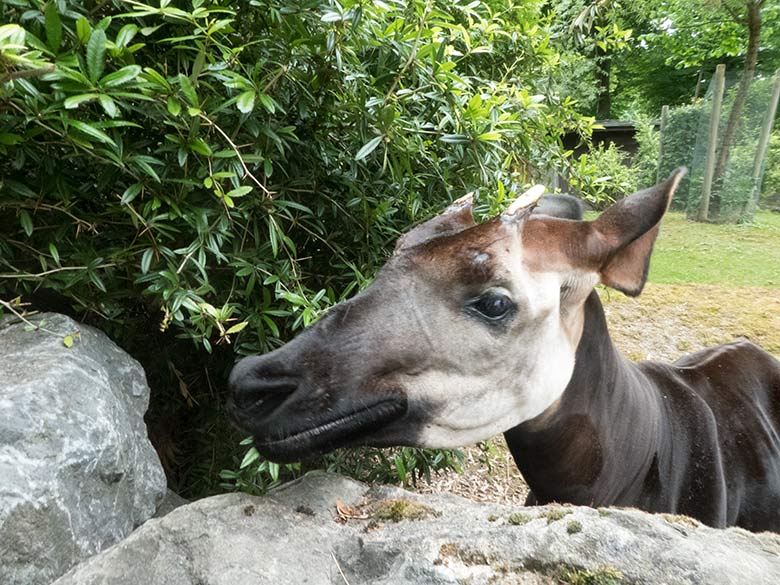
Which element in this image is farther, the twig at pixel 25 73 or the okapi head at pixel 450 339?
the okapi head at pixel 450 339

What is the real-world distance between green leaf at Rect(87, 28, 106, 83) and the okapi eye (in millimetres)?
1147

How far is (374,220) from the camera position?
2363 millimetres

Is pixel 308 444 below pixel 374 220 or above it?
below

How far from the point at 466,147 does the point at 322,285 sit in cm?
82

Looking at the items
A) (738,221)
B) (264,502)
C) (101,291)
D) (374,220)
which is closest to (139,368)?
(101,291)

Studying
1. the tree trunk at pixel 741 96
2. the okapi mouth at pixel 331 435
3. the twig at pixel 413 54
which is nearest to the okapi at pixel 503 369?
the okapi mouth at pixel 331 435

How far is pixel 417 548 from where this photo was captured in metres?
1.43

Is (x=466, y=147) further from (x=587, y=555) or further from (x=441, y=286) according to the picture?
(x=587, y=555)

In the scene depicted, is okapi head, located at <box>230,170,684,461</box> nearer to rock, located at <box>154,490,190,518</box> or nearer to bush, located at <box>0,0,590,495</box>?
bush, located at <box>0,0,590,495</box>

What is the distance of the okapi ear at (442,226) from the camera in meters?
1.79

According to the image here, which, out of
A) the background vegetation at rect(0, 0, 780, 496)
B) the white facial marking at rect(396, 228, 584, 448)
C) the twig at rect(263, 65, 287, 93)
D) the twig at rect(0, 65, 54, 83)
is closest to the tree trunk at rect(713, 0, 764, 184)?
the background vegetation at rect(0, 0, 780, 496)

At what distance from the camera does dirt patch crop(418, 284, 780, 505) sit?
19.0 ft

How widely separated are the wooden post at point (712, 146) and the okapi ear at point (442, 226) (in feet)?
38.0

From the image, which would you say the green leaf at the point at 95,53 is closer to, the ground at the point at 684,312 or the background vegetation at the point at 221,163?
the background vegetation at the point at 221,163
